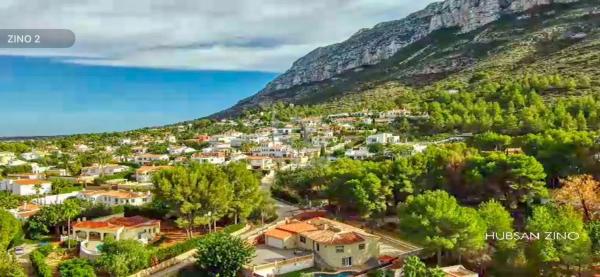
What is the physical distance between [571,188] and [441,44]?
171 metres

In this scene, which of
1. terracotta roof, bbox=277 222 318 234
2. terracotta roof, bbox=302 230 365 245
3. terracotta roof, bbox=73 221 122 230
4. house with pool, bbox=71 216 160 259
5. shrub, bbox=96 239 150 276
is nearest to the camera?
shrub, bbox=96 239 150 276

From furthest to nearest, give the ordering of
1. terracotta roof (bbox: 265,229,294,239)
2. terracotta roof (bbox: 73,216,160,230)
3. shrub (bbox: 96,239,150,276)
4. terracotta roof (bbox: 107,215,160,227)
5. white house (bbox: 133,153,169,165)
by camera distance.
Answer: white house (bbox: 133,153,169,165) < terracotta roof (bbox: 107,215,160,227) < terracotta roof (bbox: 73,216,160,230) < terracotta roof (bbox: 265,229,294,239) < shrub (bbox: 96,239,150,276)

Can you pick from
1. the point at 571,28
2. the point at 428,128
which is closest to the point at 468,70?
the point at 571,28

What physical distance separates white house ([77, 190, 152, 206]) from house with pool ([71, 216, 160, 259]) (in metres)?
13.2

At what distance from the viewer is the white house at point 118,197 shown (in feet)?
181

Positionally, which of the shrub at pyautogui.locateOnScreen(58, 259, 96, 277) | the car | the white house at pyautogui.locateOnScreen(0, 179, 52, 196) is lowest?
the car

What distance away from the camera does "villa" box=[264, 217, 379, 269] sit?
108 ft

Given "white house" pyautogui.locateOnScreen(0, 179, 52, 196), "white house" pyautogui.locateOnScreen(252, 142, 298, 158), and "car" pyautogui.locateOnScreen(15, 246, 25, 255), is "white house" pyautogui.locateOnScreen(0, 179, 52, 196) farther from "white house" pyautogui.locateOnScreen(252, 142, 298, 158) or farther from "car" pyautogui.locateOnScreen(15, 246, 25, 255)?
"white house" pyautogui.locateOnScreen(252, 142, 298, 158)

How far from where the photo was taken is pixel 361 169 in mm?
43625

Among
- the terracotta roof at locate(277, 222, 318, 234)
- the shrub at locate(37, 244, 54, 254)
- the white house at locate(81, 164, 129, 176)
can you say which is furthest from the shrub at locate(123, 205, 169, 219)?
the white house at locate(81, 164, 129, 176)

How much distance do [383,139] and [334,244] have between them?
51091 millimetres

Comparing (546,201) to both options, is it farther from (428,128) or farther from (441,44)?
(441,44)

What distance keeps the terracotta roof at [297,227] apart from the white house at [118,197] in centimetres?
2169

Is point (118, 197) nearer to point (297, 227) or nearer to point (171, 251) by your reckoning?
point (171, 251)
